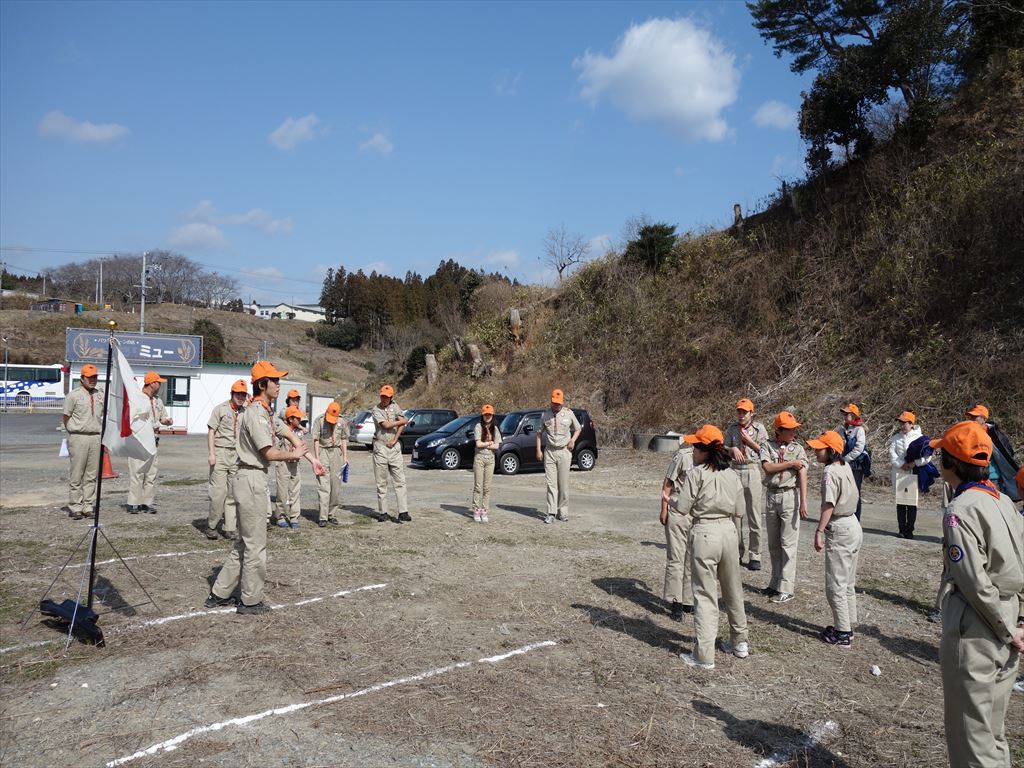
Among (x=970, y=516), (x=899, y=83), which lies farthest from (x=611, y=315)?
(x=970, y=516)

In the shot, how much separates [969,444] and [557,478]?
788 cm

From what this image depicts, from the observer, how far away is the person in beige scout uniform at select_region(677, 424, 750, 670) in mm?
5270

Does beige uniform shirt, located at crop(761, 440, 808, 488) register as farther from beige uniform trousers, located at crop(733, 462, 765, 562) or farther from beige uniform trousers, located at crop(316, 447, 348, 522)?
beige uniform trousers, located at crop(316, 447, 348, 522)

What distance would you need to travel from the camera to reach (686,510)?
17.9 feet

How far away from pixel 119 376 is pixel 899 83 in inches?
1030

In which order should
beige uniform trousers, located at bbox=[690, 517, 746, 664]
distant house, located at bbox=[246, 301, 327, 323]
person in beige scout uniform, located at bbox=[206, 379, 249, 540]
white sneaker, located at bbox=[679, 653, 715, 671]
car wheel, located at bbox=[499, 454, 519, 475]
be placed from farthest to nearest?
distant house, located at bbox=[246, 301, 327, 323]
car wheel, located at bbox=[499, 454, 519, 475]
person in beige scout uniform, located at bbox=[206, 379, 249, 540]
white sneaker, located at bbox=[679, 653, 715, 671]
beige uniform trousers, located at bbox=[690, 517, 746, 664]


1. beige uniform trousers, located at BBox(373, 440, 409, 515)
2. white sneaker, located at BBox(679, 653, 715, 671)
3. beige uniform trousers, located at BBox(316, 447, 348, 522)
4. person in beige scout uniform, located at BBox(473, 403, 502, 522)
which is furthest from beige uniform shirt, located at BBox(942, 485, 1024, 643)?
beige uniform trousers, located at BBox(316, 447, 348, 522)

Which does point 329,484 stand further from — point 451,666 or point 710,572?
point 710,572

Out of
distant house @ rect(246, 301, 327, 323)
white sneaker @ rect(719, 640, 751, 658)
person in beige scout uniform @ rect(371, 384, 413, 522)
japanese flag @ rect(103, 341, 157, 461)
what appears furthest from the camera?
distant house @ rect(246, 301, 327, 323)

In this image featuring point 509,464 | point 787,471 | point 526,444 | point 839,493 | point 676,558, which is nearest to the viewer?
point 839,493

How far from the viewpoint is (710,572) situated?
5258mm

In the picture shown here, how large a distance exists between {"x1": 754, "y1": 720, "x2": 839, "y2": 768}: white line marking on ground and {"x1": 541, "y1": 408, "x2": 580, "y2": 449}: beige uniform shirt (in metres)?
6.51

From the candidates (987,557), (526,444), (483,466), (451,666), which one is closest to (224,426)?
(483,466)

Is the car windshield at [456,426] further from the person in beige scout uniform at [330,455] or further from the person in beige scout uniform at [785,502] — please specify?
the person in beige scout uniform at [785,502]
